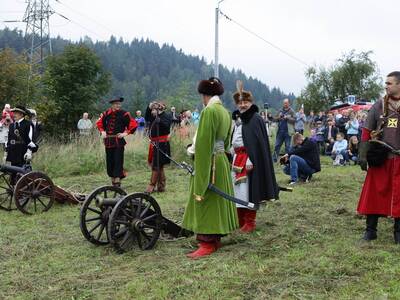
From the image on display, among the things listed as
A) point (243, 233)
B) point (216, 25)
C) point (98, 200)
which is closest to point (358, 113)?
point (216, 25)

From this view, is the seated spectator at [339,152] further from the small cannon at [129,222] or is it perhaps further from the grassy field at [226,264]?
the small cannon at [129,222]

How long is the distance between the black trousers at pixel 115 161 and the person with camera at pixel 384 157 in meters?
4.78

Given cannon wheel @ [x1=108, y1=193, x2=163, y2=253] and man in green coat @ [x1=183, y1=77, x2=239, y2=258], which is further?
cannon wheel @ [x1=108, y1=193, x2=163, y2=253]

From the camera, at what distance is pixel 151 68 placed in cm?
10225

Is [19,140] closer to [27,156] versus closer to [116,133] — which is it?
[27,156]

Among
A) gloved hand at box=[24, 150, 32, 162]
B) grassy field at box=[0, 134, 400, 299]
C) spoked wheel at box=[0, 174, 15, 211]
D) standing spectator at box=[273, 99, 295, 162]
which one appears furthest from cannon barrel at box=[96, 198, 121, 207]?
standing spectator at box=[273, 99, 295, 162]

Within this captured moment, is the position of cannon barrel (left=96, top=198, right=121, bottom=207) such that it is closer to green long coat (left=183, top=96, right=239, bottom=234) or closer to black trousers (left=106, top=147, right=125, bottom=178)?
green long coat (left=183, top=96, right=239, bottom=234)

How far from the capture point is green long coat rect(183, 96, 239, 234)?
5312mm

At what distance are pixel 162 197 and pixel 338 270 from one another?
516 centimetres

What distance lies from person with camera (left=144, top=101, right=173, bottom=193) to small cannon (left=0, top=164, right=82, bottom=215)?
68.5 inches

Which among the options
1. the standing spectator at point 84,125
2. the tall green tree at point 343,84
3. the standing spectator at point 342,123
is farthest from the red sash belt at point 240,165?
the tall green tree at point 343,84

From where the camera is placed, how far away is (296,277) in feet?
14.6

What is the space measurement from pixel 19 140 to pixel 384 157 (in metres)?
6.28

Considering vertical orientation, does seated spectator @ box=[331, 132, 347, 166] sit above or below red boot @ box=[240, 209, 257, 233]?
above
